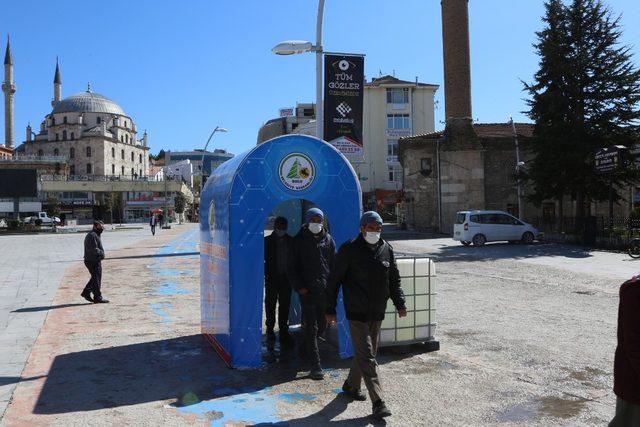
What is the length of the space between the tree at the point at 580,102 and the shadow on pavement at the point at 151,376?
24162 millimetres

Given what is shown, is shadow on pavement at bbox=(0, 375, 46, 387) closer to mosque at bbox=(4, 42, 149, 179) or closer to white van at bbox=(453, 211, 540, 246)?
white van at bbox=(453, 211, 540, 246)

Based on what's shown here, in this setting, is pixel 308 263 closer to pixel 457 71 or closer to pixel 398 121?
pixel 457 71

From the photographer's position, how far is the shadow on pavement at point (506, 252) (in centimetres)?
2147

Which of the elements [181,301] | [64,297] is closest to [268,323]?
[181,301]

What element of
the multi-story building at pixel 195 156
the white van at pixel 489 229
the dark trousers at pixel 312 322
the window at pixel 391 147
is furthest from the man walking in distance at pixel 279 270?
the multi-story building at pixel 195 156

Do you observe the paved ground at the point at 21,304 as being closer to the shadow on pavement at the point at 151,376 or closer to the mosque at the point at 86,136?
the shadow on pavement at the point at 151,376

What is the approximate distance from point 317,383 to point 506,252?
62.9 ft

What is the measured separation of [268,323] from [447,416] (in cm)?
319

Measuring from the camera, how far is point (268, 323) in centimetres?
770

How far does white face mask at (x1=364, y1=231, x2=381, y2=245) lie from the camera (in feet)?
16.9

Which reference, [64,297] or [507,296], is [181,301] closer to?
[64,297]

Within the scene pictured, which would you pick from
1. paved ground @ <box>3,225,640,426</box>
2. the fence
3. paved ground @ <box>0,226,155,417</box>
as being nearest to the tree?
the fence

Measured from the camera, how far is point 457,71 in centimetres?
4122

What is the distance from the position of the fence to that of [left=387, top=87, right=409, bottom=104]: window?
36.9 metres
